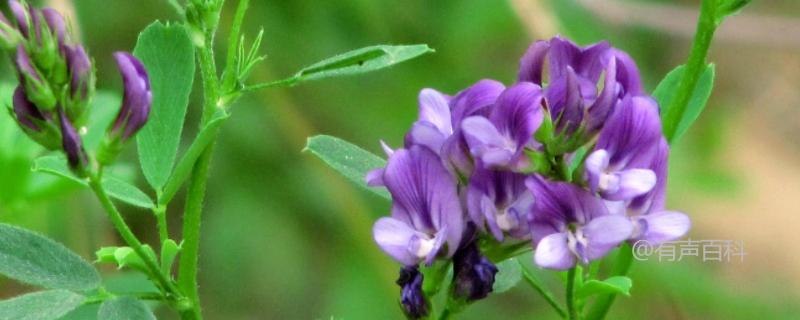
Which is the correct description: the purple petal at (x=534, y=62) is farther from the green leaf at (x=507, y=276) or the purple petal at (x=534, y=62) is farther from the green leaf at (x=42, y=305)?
the green leaf at (x=42, y=305)

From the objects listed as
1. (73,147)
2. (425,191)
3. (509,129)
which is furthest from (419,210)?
(73,147)

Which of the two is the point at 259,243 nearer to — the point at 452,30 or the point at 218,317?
the point at 218,317

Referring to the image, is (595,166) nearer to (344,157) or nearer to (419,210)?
(419,210)

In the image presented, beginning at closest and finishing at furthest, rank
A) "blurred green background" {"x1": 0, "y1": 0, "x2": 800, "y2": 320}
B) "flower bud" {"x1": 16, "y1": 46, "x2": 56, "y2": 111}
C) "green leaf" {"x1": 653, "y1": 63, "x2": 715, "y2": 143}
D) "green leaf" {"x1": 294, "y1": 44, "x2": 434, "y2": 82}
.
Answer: "flower bud" {"x1": 16, "y1": 46, "x2": 56, "y2": 111} < "green leaf" {"x1": 294, "y1": 44, "x2": 434, "y2": 82} < "green leaf" {"x1": 653, "y1": 63, "x2": 715, "y2": 143} < "blurred green background" {"x1": 0, "y1": 0, "x2": 800, "y2": 320}

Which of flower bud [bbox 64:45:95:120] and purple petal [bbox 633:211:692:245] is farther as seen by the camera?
purple petal [bbox 633:211:692:245]

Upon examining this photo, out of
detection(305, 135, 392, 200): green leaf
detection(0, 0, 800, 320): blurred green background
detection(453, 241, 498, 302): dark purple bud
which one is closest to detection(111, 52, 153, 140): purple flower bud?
detection(305, 135, 392, 200): green leaf

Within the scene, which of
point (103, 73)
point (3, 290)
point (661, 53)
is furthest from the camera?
point (661, 53)

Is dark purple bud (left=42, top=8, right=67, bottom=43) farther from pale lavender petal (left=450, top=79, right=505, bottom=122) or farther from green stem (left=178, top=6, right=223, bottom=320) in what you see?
pale lavender petal (left=450, top=79, right=505, bottom=122)

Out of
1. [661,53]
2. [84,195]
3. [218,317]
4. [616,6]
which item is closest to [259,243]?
[218,317]
